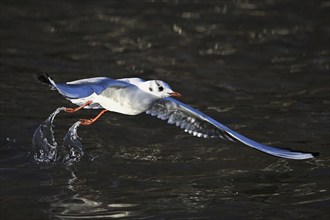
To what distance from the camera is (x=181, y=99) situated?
528 inches

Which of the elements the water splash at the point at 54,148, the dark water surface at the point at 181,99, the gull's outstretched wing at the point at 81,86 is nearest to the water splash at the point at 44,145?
the water splash at the point at 54,148

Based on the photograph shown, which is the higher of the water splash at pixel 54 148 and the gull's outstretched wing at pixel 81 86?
the gull's outstretched wing at pixel 81 86

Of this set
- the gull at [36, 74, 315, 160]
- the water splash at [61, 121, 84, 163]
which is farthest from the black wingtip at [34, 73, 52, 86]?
the water splash at [61, 121, 84, 163]

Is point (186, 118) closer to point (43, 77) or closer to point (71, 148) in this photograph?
point (71, 148)

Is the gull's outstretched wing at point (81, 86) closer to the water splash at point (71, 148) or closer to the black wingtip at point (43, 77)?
the black wingtip at point (43, 77)

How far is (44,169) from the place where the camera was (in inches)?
406

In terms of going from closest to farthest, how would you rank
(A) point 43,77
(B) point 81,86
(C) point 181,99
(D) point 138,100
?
(A) point 43,77 < (B) point 81,86 < (D) point 138,100 < (C) point 181,99

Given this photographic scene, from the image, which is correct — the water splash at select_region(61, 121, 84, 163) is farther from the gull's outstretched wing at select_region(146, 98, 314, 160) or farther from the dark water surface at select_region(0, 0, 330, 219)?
the gull's outstretched wing at select_region(146, 98, 314, 160)

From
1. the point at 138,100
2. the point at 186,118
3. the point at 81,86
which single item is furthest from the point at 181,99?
the point at 81,86

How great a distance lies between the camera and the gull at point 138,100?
8462mm

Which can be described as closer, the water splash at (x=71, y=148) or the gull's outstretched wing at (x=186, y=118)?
the gull's outstretched wing at (x=186, y=118)

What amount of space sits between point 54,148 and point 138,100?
2254 millimetres

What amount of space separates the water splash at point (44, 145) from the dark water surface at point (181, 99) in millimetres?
116

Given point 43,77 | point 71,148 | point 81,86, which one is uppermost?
point 43,77
